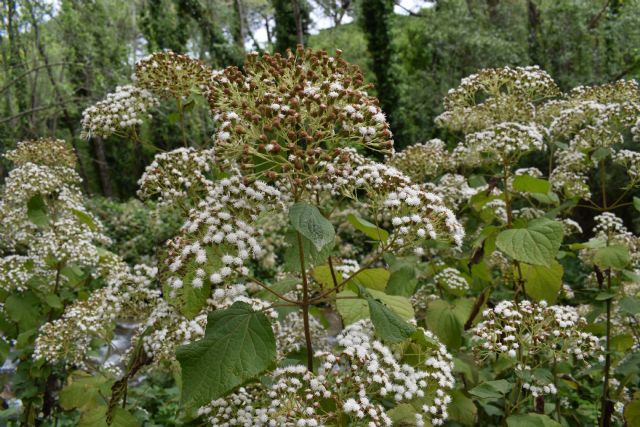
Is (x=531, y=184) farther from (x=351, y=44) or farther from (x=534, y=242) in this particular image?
(x=351, y=44)

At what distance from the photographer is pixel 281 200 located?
77.9 inches

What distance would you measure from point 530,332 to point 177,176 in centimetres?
201

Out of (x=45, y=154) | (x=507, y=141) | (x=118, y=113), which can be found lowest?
(x=507, y=141)

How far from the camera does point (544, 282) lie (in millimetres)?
3012

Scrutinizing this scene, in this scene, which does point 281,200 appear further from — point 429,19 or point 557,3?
point 429,19

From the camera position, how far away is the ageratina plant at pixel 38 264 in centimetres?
366

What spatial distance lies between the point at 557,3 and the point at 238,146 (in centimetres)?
1721

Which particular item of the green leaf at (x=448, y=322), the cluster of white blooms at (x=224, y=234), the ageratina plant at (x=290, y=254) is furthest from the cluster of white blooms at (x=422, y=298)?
the cluster of white blooms at (x=224, y=234)

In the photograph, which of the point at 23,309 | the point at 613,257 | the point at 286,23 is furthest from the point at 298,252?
the point at 286,23

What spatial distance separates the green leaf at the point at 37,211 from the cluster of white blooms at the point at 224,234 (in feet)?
8.02

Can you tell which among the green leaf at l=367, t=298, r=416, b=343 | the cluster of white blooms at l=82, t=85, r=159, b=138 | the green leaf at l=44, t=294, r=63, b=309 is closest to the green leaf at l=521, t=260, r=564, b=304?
the green leaf at l=367, t=298, r=416, b=343

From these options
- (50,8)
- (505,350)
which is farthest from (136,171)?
(505,350)

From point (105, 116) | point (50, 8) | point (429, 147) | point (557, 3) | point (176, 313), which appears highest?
point (50, 8)

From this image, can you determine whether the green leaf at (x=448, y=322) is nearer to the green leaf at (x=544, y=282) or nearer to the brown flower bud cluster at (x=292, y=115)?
the green leaf at (x=544, y=282)
